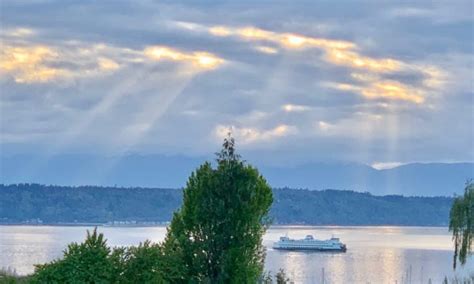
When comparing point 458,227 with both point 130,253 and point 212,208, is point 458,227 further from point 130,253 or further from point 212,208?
point 130,253

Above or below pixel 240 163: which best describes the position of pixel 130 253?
below

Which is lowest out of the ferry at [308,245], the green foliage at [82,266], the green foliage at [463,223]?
the green foliage at [82,266]

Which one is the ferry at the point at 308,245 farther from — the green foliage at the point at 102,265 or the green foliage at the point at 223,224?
the green foliage at the point at 102,265

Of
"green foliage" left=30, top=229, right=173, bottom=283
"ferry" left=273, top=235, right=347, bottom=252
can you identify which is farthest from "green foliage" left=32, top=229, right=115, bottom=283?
"ferry" left=273, top=235, right=347, bottom=252

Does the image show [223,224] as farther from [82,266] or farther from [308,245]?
[308,245]

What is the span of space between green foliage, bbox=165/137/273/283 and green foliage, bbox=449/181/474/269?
12170mm

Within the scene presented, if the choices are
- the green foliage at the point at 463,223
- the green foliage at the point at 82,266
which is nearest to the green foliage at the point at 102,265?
the green foliage at the point at 82,266

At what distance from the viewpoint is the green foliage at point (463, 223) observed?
41750 millimetres

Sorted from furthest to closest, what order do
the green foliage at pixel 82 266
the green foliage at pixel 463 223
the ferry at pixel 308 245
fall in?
the ferry at pixel 308 245 → the green foliage at pixel 463 223 → the green foliage at pixel 82 266

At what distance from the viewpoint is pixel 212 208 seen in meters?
32.2

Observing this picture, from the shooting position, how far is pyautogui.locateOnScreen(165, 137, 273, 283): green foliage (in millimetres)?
31727

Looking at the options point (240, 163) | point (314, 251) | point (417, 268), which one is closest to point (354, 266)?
point (417, 268)

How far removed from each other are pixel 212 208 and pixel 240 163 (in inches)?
76.1

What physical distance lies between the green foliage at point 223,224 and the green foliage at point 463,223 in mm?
12170
